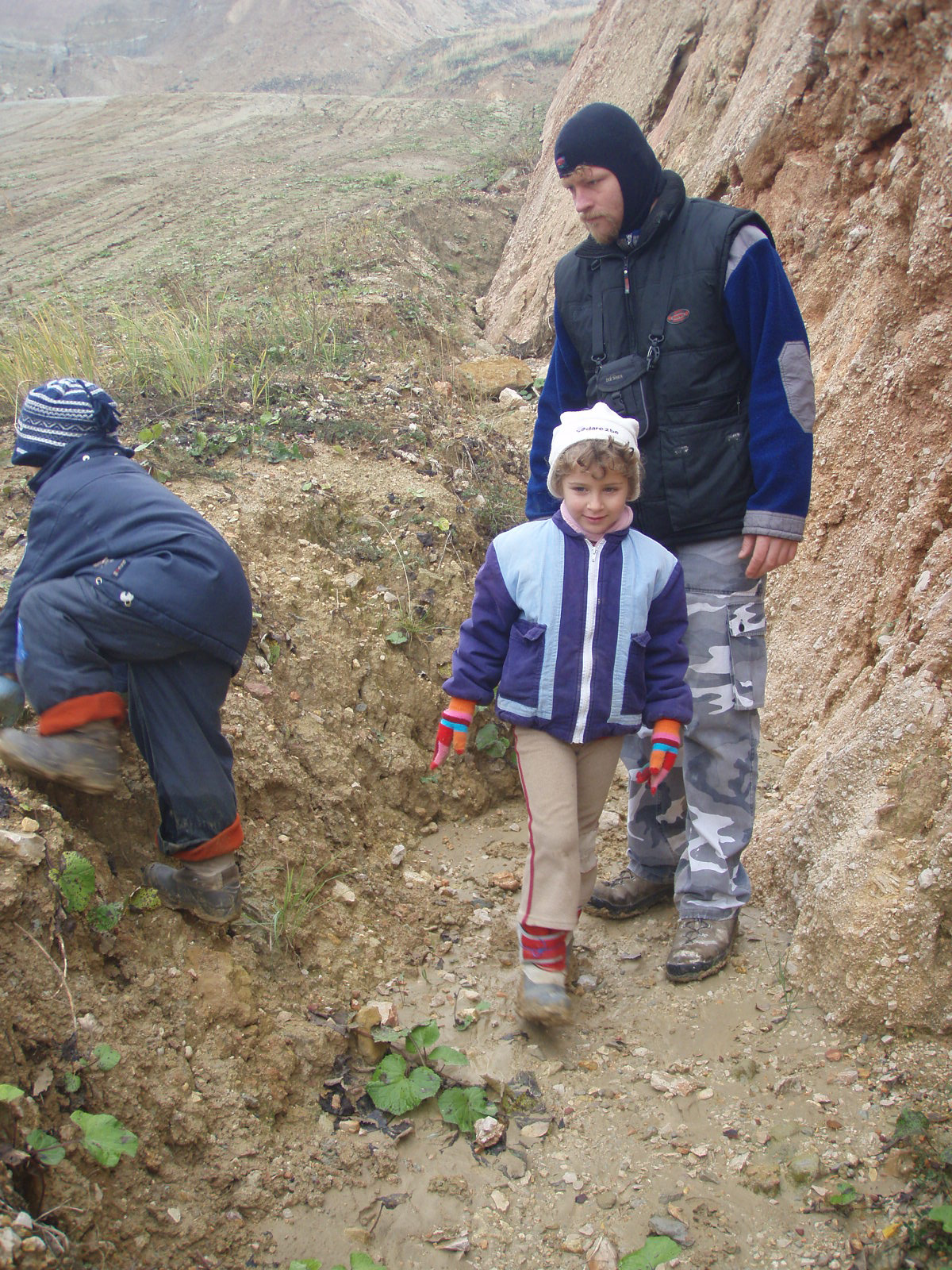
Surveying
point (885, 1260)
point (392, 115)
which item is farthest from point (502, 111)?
point (885, 1260)

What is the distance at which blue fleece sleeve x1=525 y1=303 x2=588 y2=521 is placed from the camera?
279 cm

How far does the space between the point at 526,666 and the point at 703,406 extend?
884 millimetres

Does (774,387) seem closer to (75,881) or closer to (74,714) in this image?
(74,714)

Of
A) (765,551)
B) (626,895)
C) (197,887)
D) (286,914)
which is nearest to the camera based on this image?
(765,551)

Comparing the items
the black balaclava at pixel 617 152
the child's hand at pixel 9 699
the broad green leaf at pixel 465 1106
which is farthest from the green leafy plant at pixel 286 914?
the black balaclava at pixel 617 152

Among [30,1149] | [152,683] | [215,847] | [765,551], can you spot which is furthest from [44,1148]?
[765,551]

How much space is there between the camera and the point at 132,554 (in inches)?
95.8

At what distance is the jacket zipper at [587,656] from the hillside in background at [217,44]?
1134 inches

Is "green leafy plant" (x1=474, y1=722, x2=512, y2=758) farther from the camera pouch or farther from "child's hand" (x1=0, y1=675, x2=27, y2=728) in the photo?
"child's hand" (x1=0, y1=675, x2=27, y2=728)

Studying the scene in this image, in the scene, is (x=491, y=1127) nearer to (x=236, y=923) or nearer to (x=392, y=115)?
(x=236, y=923)

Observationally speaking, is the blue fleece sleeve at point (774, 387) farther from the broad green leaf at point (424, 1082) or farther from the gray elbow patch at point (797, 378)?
the broad green leaf at point (424, 1082)

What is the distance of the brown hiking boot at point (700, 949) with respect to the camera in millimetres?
2652

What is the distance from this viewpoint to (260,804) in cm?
315

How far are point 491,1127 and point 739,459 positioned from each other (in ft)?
6.27
